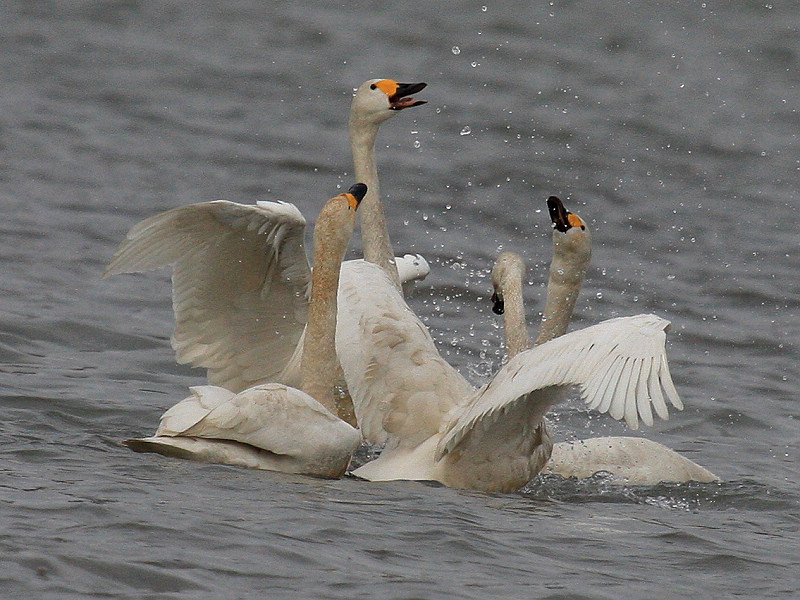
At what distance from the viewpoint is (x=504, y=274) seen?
832cm

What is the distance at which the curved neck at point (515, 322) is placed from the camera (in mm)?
8023

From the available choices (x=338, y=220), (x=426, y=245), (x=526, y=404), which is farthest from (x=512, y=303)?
(x=426, y=245)

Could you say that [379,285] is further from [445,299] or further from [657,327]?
[445,299]

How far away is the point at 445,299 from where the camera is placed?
11.6 m

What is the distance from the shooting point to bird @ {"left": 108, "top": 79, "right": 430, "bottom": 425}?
764 cm

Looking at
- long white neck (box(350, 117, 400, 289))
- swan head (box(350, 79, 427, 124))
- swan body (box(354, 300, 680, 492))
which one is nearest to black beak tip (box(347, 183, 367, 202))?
swan body (box(354, 300, 680, 492))

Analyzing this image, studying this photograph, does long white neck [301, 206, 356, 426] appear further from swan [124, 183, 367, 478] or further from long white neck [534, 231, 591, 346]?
long white neck [534, 231, 591, 346]

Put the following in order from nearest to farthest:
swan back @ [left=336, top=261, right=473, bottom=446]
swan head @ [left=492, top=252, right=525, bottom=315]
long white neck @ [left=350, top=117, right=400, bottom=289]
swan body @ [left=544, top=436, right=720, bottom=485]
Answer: swan back @ [left=336, top=261, right=473, bottom=446] < swan body @ [left=544, top=436, right=720, bottom=485] < swan head @ [left=492, top=252, right=525, bottom=315] < long white neck @ [left=350, top=117, right=400, bottom=289]

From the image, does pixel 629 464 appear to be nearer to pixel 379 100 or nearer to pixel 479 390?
pixel 479 390

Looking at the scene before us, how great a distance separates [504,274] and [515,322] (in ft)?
1.24

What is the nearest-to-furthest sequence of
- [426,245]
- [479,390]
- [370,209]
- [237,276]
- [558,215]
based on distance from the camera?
[479,390], [558,215], [237,276], [370,209], [426,245]

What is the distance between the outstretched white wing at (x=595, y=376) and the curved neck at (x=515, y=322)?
1292mm

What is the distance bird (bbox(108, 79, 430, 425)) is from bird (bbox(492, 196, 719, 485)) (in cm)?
65

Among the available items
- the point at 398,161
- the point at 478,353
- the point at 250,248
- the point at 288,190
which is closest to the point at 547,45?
the point at 398,161
